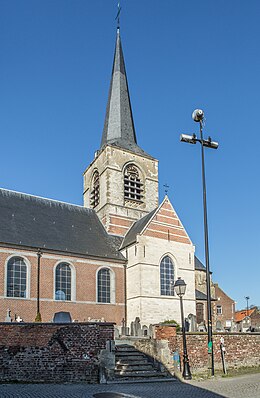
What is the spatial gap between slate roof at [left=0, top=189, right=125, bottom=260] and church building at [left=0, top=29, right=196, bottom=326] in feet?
0.24

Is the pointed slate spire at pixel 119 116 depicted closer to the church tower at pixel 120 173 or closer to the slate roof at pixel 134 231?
the church tower at pixel 120 173

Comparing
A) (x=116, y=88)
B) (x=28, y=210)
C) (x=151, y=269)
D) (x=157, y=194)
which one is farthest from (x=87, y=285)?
(x=116, y=88)

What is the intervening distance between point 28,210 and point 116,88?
1457 cm

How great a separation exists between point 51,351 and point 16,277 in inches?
457

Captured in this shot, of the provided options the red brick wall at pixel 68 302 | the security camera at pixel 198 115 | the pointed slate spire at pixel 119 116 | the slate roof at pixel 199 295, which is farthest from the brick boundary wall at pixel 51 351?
the pointed slate spire at pixel 119 116

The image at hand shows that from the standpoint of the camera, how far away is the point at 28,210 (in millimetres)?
27172

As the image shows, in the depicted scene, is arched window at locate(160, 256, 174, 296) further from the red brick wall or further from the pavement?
the pavement

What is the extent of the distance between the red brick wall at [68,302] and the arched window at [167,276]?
8.59ft

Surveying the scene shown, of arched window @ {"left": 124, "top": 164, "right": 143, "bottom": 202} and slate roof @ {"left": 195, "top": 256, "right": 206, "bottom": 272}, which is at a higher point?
arched window @ {"left": 124, "top": 164, "right": 143, "bottom": 202}

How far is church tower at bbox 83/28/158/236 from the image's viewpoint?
3103 centimetres

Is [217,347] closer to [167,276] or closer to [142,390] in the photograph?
[142,390]

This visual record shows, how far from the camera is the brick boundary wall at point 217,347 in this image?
1477 cm

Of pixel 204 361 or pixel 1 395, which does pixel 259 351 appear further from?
pixel 1 395

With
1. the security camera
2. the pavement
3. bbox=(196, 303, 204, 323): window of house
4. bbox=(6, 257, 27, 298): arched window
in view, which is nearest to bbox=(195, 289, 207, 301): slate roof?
bbox=(196, 303, 204, 323): window of house
